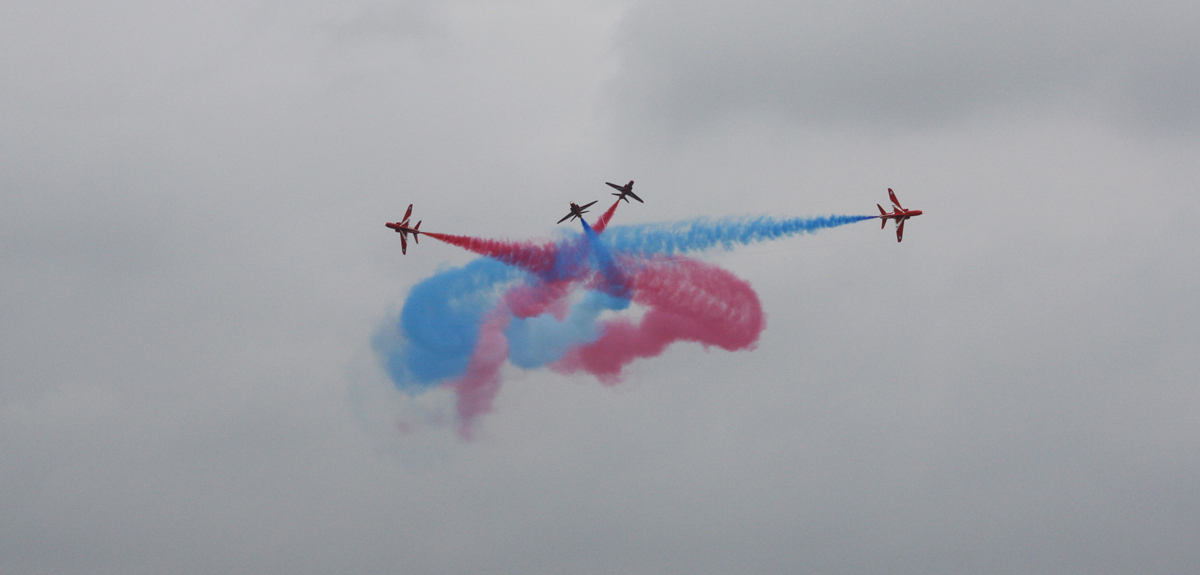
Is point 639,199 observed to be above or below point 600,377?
above

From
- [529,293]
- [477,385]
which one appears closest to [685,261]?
[529,293]

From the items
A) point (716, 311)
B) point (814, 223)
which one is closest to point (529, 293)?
point (716, 311)

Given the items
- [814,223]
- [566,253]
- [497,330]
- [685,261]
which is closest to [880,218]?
[814,223]

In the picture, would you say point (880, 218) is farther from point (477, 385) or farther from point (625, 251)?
point (477, 385)

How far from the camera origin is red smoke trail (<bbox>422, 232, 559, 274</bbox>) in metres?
115

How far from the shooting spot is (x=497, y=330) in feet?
411

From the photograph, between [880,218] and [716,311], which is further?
[716,311]

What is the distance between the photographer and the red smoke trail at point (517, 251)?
115144 millimetres

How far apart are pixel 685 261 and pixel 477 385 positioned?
796 inches

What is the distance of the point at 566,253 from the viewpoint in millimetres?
118188

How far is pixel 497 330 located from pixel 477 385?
4.83m

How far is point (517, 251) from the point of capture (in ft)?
385

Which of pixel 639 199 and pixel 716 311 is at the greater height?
pixel 639 199

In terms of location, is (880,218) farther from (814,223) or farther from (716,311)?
(716,311)
